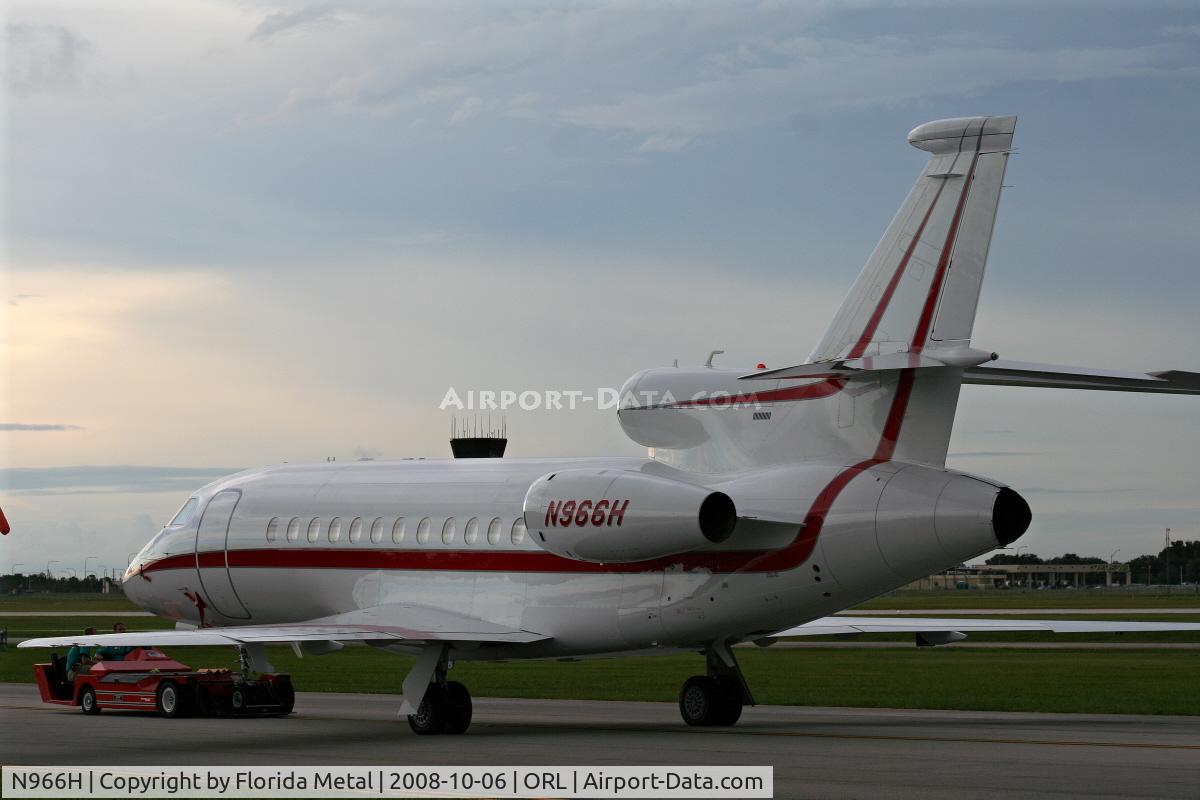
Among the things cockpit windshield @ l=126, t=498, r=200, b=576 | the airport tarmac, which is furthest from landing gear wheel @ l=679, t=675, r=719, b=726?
cockpit windshield @ l=126, t=498, r=200, b=576

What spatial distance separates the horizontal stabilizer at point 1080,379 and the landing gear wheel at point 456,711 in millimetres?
8463

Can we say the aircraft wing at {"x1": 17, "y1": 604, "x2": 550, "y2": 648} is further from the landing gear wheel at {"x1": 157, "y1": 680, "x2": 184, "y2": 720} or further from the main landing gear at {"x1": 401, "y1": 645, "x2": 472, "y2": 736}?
the landing gear wheel at {"x1": 157, "y1": 680, "x2": 184, "y2": 720}

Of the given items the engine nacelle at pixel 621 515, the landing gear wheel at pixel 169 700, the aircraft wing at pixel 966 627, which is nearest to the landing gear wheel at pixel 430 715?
the engine nacelle at pixel 621 515

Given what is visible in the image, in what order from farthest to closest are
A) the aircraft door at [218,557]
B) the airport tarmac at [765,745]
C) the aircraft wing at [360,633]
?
the aircraft door at [218,557]
the aircraft wing at [360,633]
the airport tarmac at [765,745]

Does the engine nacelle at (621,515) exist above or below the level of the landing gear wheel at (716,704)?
above

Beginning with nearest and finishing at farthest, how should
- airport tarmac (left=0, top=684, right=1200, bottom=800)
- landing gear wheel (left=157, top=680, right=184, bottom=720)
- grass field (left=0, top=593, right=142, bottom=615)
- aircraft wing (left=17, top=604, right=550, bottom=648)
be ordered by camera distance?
airport tarmac (left=0, top=684, right=1200, bottom=800) < aircraft wing (left=17, top=604, right=550, bottom=648) < landing gear wheel (left=157, top=680, right=184, bottom=720) < grass field (left=0, top=593, right=142, bottom=615)

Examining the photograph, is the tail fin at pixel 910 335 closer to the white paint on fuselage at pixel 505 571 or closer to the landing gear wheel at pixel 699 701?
the white paint on fuselage at pixel 505 571

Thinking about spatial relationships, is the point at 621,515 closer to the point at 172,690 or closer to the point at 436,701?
the point at 436,701

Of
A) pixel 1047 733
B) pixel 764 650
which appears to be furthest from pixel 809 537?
pixel 764 650

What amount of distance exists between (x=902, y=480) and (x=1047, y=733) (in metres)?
4.72

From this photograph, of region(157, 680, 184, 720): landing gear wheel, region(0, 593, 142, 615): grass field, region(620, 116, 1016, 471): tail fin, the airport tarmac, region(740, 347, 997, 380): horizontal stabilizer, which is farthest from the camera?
region(0, 593, 142, 615): grass field

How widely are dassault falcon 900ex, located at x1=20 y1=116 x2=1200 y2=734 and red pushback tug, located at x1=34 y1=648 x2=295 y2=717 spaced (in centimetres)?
168

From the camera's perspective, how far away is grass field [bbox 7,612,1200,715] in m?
30.4

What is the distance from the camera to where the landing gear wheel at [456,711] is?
77.1ft
